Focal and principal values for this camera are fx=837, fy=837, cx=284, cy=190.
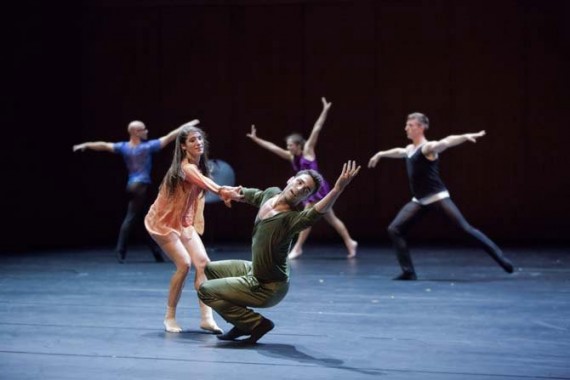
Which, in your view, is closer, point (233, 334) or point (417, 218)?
point (233, 334)

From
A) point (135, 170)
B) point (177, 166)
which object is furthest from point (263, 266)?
point (135, 170)

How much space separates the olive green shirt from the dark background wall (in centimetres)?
619

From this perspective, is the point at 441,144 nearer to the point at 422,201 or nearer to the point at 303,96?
the point at 422,201

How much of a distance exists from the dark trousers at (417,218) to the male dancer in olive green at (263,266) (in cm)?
279

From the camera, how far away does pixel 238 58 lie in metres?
11.1

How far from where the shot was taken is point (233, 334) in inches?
178

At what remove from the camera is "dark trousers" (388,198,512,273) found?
7.02m

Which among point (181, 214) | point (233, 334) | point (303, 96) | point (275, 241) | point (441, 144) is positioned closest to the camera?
point (275, 241)

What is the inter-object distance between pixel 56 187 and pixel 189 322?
636cm

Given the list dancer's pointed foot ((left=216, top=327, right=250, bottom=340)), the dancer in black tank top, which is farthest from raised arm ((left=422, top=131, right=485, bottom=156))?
dancer's pointed foot ((left=216, top=327, right=250, bottom=340))

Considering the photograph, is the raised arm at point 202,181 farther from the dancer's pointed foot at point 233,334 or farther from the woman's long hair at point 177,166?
the dancer's pointed foot at point 233,334

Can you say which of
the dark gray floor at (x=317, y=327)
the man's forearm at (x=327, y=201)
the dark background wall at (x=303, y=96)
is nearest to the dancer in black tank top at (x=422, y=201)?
the dark gray floor at (x=317, y=327)

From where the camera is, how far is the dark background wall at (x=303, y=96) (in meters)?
10.6

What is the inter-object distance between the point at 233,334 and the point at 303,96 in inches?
270
